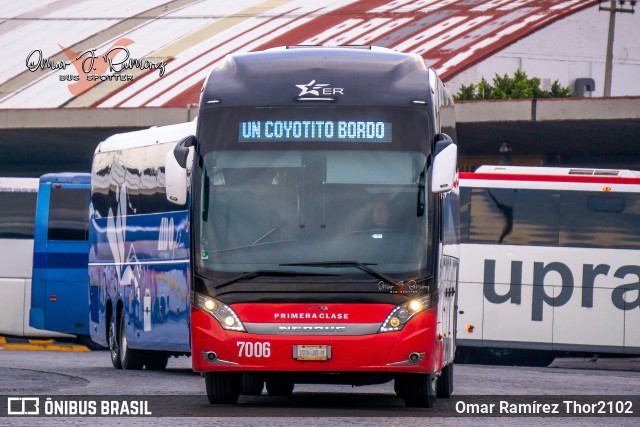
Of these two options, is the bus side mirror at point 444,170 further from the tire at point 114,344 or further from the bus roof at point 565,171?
the bus roof at point 565,171

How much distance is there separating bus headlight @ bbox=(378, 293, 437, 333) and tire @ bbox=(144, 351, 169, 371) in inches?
388

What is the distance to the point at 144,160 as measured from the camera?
21.6m

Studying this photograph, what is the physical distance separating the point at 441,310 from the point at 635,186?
13843 millimetres

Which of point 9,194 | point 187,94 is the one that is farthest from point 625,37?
point 9,194

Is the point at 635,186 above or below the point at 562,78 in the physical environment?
above

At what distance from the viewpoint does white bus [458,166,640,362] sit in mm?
27156

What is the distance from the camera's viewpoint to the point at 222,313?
13.4 meters

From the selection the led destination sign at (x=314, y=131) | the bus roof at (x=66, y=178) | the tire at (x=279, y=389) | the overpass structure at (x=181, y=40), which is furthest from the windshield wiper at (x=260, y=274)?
the overpass structure at (x=181, y=40)

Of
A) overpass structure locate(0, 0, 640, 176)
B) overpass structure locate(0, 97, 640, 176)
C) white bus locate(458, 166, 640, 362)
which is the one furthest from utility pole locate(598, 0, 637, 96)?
white bus locate(458, 166, 640, 362)

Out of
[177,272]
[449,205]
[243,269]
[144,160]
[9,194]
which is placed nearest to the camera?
[243,269]

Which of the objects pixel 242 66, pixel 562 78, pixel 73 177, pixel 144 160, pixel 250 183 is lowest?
pixel 562 78

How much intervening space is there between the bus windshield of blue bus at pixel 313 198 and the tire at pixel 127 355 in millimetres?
8836

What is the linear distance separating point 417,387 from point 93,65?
44.4 m

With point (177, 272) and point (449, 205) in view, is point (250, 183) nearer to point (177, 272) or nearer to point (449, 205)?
point (449, 205)
